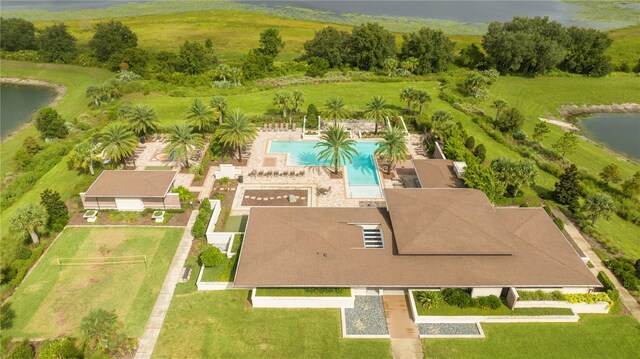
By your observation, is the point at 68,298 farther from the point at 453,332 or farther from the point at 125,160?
the point at 453,332

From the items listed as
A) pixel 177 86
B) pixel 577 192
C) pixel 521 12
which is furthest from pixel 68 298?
pixel 521 12

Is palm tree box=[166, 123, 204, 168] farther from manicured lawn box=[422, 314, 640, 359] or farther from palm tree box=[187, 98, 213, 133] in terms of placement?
manicured lawn box=[422, 314, 640, 359]

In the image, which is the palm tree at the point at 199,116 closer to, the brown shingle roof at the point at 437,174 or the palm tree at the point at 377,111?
the palm tree at the point at 377,111

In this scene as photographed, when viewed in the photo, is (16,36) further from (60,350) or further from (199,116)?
(60,350)

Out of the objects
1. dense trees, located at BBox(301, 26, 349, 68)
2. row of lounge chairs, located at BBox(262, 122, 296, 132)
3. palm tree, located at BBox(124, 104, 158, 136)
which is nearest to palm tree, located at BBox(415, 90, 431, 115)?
row of lounge chairs, located at BBox(262, 122, 296, 132)

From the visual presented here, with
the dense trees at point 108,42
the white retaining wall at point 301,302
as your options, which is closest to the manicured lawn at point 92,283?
the white retaining wall at point 301,302

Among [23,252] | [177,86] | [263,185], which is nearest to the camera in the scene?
[23,252]
